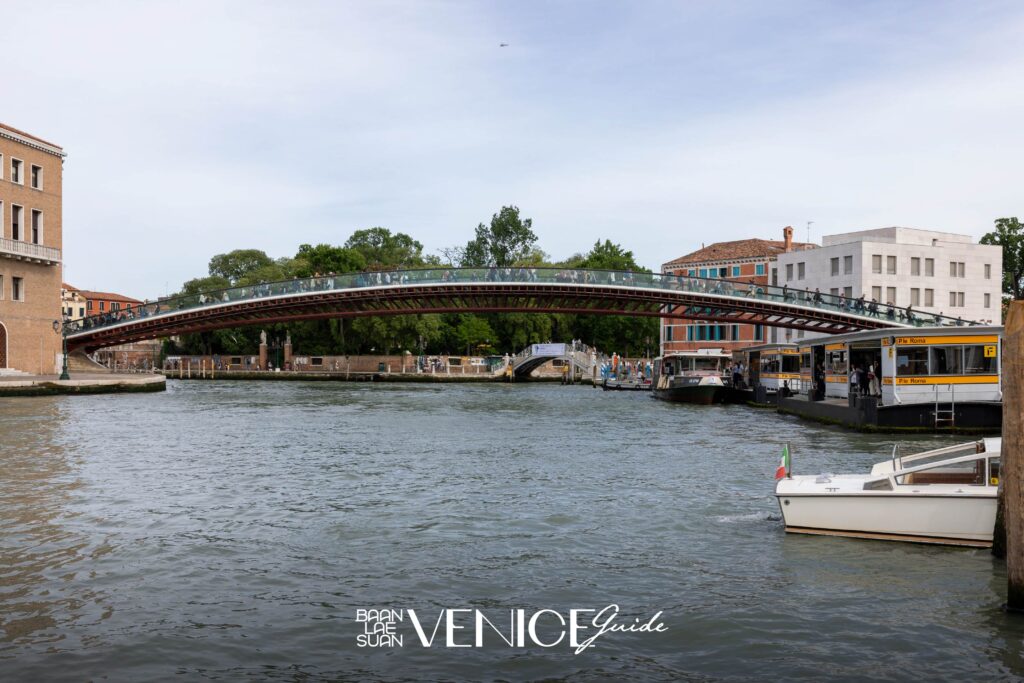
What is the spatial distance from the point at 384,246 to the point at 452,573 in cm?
8387

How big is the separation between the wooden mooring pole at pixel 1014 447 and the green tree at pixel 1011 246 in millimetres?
62298

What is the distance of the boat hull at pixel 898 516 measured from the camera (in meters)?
9.38

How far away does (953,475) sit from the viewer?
960cm

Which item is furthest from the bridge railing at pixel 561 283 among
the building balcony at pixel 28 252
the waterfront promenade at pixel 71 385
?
the waterfront promenade at pixel 71 385

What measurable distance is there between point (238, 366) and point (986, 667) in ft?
241

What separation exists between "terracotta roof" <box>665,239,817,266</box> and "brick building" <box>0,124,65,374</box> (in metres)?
44.1

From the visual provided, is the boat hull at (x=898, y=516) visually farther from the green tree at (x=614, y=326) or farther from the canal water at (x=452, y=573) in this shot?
the green tree at (x=614, y=326)

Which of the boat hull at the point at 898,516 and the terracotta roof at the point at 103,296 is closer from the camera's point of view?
the boat hull at the point at 898,516

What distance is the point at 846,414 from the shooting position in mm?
24234

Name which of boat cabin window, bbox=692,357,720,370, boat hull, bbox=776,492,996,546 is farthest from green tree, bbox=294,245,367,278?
boat hull, bbox=776,492,996,546

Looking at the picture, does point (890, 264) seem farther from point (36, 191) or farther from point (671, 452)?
point (36, 191)

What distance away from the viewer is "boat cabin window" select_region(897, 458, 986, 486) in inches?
370

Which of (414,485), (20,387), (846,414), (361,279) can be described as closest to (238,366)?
(361,279)

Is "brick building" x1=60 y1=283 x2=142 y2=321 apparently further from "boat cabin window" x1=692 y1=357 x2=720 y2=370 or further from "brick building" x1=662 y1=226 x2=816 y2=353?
"boat cabin window" x1=692 y1=357 x2=720 y2=370
